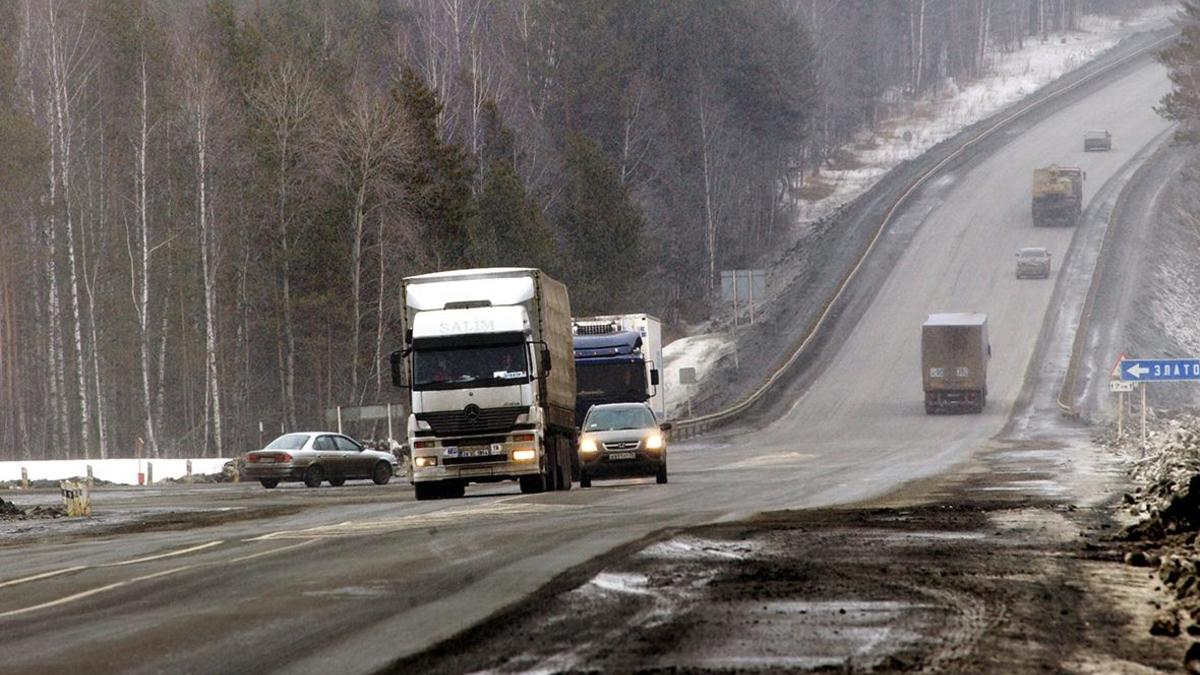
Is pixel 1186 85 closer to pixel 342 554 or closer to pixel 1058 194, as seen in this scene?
pixel 1058 194

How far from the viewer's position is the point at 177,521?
1038 inches

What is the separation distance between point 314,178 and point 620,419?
33.7 metres

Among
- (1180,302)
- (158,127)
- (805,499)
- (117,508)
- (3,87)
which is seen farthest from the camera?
(1180,302)

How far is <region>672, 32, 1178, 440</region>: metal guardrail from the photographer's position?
6391 centimetres

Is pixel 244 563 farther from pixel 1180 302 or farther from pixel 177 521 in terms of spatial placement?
pixel 1180 302

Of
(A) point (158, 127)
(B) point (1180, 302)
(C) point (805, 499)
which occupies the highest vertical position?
(A) point (158, 127)

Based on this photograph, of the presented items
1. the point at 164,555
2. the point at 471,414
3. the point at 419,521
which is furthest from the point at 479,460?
the point at 164,555

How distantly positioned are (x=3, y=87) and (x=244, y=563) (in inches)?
2062

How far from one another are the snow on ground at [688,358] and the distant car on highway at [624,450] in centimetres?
3731

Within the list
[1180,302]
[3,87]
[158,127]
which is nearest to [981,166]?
[1180,302]

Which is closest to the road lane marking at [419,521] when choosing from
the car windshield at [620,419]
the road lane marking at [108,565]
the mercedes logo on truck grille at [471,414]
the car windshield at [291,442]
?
the road lane marking at [108,565]

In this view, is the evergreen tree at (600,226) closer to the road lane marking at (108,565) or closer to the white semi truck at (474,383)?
the white semi truck at (474,383)

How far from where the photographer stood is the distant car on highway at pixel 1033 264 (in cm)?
8475

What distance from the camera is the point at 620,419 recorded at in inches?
1335
